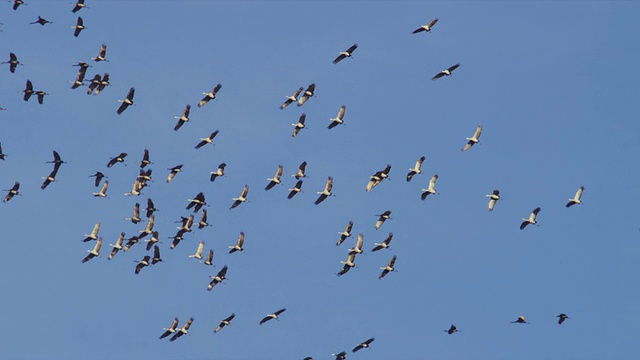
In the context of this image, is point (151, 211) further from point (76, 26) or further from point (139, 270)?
point (76, 26)

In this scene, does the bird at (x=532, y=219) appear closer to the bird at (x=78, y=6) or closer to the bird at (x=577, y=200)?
the bird at (x=577, y=200)

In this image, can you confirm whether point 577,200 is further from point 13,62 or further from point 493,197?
point 13,62

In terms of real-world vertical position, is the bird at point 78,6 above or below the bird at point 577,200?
above

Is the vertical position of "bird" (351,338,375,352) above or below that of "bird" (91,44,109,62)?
below

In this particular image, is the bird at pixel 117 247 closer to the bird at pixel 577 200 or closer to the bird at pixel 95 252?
the bird at pixel 95 252

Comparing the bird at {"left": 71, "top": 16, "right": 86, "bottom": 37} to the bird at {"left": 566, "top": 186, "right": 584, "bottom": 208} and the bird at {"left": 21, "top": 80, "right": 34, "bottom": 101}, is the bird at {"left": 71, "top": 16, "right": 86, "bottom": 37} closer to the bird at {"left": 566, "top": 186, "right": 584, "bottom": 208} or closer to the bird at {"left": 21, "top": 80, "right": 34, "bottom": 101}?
the bird at {"left": 21, "top": 80, "right": 34, "bottom": 101}

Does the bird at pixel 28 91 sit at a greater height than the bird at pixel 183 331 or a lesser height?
greater

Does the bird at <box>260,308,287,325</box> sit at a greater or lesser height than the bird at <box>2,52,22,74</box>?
lesser

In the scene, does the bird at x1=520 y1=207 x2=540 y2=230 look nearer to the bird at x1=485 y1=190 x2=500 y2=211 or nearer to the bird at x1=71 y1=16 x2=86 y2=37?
the bird at x1=485 y1=190 x2=500 y2=211

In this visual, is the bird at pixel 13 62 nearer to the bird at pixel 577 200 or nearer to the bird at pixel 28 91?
the bird at pixel 28 91

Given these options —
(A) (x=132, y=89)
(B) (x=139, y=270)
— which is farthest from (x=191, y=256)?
(A) (x=132, y=89)

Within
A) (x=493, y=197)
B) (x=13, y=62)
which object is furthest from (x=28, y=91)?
(x=493, y=197)

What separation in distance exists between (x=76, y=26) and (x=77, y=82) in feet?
17.4

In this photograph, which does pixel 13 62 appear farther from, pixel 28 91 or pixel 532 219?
pixel 532 219
